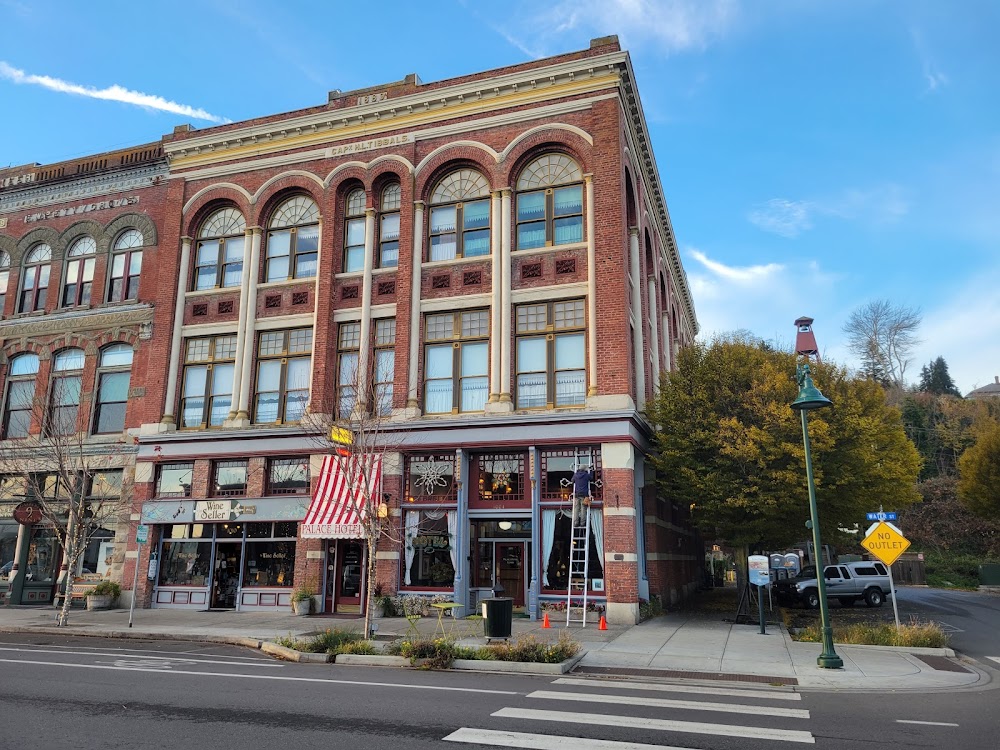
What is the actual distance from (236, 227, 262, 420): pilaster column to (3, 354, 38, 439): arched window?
30.3 feet

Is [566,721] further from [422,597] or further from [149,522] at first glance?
[149,522]

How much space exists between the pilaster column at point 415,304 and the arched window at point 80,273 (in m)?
13.4

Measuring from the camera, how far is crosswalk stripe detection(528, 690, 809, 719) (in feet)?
29.7

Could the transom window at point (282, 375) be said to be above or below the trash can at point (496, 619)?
above

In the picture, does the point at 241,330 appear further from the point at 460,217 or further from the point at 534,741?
the point at 534,741

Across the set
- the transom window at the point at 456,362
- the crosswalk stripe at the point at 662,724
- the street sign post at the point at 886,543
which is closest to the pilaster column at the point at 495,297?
the transom window at the point at 456,362

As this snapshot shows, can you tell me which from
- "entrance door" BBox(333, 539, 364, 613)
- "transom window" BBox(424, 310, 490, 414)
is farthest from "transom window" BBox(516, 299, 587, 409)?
"entrance door" BBox(333, 539, 364, 613)

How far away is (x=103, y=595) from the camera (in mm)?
23062

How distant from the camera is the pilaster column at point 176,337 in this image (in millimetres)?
24844

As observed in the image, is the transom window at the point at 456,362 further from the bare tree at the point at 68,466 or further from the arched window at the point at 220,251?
the bare tree at the point at 68,466

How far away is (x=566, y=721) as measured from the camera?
8.30 m

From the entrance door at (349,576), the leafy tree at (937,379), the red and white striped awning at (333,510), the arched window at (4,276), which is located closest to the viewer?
the red and white striped awning at (333,510)

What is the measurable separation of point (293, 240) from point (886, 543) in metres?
20.2

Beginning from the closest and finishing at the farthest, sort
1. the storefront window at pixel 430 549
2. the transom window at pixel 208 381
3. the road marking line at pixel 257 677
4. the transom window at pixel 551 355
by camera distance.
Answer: the road marking line at pixel 257 677, the storefront window at pixel 430 549, the transom window at pixel 551 355, the transom window at pixel 208 381
